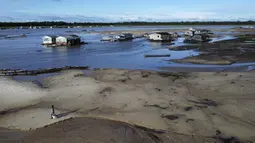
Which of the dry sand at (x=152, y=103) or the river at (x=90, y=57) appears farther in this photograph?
the river at (x=90, y=57)

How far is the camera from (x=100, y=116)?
1467 cm

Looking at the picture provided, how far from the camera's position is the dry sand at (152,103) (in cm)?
1275

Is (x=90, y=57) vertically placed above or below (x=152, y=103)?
above

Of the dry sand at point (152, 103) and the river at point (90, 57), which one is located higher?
the river at point (90, 57)

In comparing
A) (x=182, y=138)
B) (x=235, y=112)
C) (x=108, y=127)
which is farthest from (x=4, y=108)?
(x=235, y=112)

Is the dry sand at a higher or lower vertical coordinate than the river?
lower

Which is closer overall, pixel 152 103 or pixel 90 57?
pixel 152 103

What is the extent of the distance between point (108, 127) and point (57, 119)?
3.74 metres

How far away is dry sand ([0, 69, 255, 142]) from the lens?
12750 millimetres

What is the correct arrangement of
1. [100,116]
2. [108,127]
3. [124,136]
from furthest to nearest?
[100,116] → [108,127] → [124,136]

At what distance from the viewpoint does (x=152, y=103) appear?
16.7m

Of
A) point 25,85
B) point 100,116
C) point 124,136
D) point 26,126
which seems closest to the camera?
point 124,136

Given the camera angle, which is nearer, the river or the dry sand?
the dry sand

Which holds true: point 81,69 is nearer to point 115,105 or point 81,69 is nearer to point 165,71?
point 165,71
